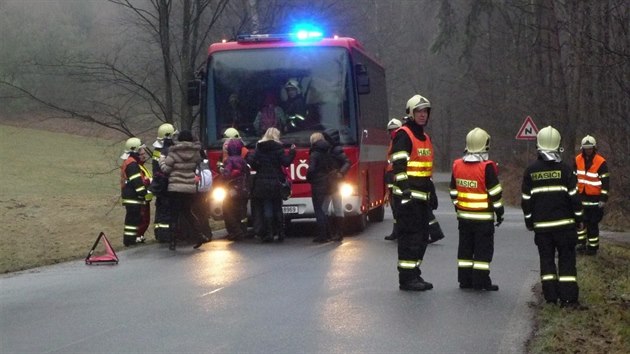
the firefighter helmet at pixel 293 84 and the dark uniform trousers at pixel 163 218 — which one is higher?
the firefighter helmet at pixel 293 84

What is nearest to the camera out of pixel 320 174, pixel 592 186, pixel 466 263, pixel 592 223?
pixel 466 263

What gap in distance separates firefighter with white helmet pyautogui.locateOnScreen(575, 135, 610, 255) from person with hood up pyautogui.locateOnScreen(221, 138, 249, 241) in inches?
212

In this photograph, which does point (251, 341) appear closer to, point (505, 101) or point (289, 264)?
point (289, 264)

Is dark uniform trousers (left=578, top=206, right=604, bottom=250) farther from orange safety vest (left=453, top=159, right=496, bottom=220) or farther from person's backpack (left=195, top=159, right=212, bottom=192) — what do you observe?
person's backpack (left=195, top=159, right=212, bottom=192)

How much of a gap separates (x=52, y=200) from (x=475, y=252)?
23.4 m

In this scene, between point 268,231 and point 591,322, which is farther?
point 268,231

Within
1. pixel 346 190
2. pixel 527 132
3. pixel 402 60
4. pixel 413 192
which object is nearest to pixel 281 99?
pixel 346 190

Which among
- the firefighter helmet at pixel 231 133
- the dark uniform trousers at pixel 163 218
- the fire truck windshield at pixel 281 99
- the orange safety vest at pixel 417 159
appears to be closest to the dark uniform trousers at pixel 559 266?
the orange safety vest at pixel 417 159

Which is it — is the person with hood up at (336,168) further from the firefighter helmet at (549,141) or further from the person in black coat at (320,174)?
the firefighter helmet at (549,141)

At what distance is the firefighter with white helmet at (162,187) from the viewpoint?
47.9ft

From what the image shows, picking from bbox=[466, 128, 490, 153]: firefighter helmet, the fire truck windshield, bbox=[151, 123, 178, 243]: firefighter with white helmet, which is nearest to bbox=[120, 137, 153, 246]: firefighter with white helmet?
bbox=[151, 123, 178, 243]: firefighter with white helmet

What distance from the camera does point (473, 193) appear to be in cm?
983

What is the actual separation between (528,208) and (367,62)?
10.1 metres

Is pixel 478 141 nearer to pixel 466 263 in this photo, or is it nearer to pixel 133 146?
pixel 466 263
